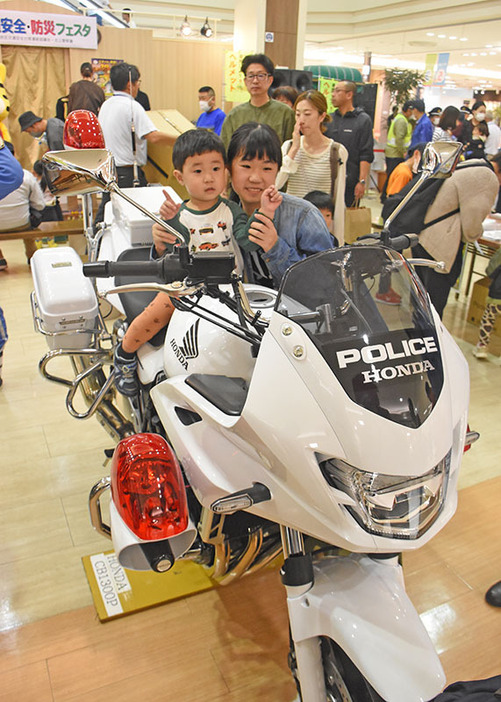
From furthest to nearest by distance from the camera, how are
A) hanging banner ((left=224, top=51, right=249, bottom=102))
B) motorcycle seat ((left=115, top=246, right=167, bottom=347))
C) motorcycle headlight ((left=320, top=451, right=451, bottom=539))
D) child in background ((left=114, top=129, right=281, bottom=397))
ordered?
A: hanging banner ((left=224, top=51, right=249, bottom=102)) < motorcycle seat ((left=115, top=246, right=167, bottom=347)) < child in background ((left=114, top=129, right=281, bottom=397)) < motorcycle headlight ((left=320, top=451, right=451, bottom=539))

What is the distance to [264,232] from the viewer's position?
1.49 meters

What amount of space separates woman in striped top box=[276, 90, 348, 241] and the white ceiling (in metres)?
8.03

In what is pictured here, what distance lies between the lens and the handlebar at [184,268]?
1157 millimetres

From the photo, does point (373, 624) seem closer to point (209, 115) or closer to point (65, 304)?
point (65, 304)

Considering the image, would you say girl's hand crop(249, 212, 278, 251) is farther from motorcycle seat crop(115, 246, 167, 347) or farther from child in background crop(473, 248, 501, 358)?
child in background crop(473, 248, 501, 358)

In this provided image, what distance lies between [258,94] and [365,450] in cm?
334

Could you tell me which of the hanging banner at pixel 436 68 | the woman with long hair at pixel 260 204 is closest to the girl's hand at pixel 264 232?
the woman with long hair at pixel 260 204

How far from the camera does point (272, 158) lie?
5.91 feet

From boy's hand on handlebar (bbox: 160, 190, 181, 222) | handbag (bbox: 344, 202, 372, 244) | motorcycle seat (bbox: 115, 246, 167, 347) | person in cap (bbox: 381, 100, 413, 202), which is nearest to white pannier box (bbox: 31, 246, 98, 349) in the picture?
motorcycle seat (bbox: 115, 246, 167, 347)

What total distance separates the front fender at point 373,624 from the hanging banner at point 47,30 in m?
8.16

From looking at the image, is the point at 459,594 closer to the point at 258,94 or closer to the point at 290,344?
the point at 290,344

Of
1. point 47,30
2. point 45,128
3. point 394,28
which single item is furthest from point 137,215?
point 394,28

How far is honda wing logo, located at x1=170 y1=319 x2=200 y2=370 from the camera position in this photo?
144cm

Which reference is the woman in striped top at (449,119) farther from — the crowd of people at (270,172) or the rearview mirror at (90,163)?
the rearview mirror at (90,163)
